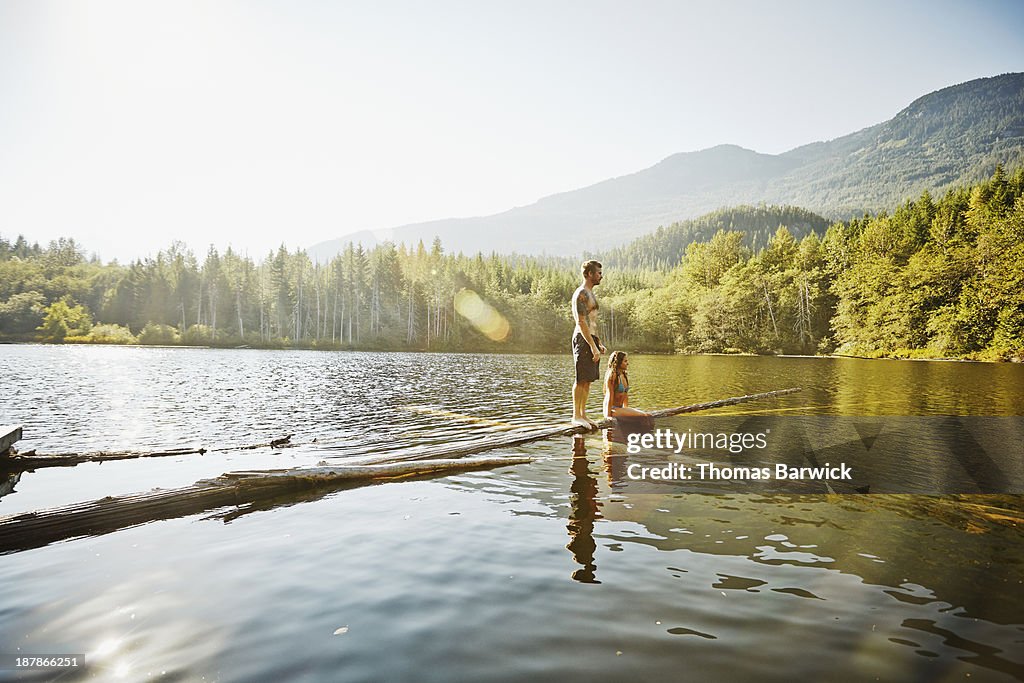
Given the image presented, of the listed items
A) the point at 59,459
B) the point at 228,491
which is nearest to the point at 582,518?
the point at 228,491

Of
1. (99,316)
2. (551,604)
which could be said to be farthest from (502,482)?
(99,316)

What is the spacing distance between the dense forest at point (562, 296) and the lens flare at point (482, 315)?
1.04 ft

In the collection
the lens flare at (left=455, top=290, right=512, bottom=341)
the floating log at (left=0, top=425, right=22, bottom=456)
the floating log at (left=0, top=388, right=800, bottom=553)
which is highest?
the lens flare at (left=455, top=290, right=512, bottom=341)

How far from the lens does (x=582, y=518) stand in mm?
7820

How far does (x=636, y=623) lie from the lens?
4.73 m

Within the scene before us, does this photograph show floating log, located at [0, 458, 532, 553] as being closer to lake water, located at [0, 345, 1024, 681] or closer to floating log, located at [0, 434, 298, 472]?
lake water, located at [0, 345, 1024, 681]

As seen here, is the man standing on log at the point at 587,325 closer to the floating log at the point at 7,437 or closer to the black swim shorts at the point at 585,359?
the black swim shorts at the point at 585,359

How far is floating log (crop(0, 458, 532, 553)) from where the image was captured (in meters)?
6.96

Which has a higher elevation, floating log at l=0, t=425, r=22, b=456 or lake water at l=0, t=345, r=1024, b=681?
floating log at l=0, t=425, r=22, b=456

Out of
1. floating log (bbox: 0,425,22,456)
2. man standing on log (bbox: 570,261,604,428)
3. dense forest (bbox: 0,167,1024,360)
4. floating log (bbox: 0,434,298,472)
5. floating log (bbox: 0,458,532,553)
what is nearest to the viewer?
floating log (bbox: 0,458,532,553)

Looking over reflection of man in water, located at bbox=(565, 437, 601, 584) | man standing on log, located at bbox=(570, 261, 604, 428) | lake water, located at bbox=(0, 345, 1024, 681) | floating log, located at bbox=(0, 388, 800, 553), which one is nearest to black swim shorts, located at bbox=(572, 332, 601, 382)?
man standing on log, located at bbox=(570, 261, 604, 428)

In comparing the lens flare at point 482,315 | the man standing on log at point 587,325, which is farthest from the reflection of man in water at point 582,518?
the lens flare at point 482,315

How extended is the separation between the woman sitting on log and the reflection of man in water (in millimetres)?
1828

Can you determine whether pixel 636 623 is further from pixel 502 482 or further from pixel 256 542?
pixel 502 482
